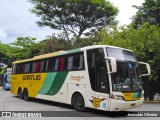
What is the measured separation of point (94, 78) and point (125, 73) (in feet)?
4.79

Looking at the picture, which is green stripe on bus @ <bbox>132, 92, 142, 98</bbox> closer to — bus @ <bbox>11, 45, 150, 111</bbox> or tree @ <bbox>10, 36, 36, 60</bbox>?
bus @ <bbox>11, 45, 150, 111</bbox>

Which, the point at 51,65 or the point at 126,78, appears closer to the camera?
the point at 126,78

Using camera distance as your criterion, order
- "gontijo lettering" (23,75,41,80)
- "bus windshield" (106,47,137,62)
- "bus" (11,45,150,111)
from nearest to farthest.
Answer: "bus" (11,45,150,111) → "bus windshield" (106,47,137,62) → "gontijo lettering" (23,75,41,80)

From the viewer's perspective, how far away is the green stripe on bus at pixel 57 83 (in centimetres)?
1563

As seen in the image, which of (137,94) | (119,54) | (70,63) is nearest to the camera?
(137,94)

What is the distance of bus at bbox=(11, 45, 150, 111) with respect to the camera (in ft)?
40.6

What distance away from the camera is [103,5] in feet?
120

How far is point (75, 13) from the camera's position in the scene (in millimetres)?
36719

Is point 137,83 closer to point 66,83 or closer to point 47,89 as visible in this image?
point 66,83

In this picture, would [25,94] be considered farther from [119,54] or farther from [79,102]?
[119,54]

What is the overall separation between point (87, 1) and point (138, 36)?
1670 centimetres

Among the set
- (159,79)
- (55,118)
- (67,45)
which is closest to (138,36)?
(159,79)

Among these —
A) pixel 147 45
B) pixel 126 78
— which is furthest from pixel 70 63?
pixel 147 45

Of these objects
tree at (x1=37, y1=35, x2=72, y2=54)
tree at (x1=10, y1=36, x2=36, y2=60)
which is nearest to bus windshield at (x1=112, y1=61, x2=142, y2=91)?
tree at (x1=37, y1=35, x2=72, y2=54)
